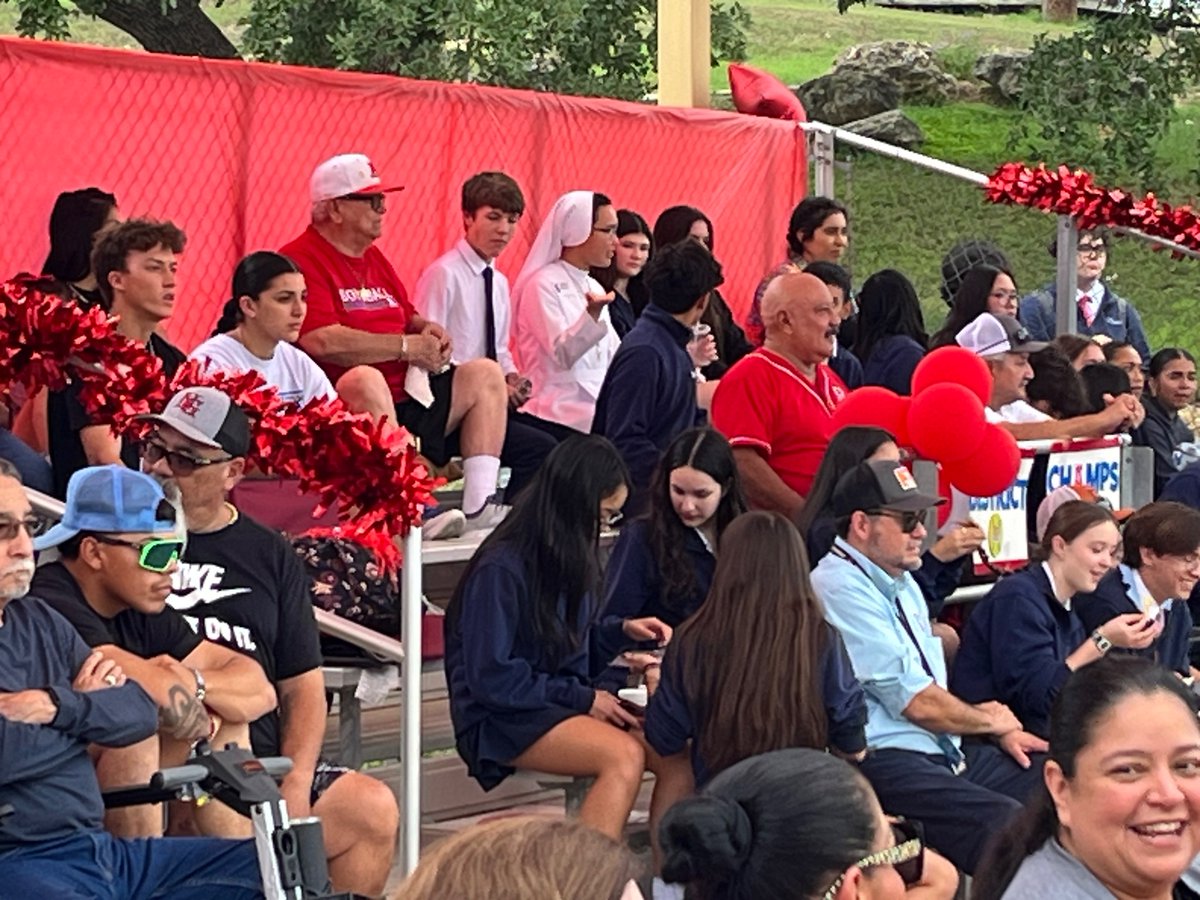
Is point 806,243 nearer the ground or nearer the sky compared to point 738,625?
nearer the sky

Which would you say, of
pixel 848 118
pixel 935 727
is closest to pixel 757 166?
pixel 935 727

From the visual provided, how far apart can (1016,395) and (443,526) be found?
8.34 ft

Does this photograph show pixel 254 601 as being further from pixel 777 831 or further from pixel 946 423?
pixel 946 423

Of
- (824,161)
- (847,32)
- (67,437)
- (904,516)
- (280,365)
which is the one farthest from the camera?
(847,32)

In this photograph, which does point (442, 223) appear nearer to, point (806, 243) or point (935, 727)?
point (806, 243)

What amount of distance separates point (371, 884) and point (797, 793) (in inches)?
84.0

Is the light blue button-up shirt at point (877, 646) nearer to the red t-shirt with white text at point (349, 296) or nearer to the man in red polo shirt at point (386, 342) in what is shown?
the man in red polo shirt at point (386, 342)

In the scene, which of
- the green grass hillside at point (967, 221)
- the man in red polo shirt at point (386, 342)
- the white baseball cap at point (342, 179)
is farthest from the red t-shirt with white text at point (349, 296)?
the green grass hillside at point (967, 221)

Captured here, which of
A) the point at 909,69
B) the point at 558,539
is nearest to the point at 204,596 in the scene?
the point at 558,539

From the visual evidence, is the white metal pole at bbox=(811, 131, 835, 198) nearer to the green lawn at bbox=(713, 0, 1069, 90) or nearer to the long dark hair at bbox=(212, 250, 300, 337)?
the long dark hair at bbox=(212, 250, 300, 337)

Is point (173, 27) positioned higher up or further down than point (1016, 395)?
higher up

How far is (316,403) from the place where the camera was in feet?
19.8

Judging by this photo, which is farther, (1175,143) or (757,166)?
(1175,143)

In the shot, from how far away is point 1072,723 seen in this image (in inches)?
163
